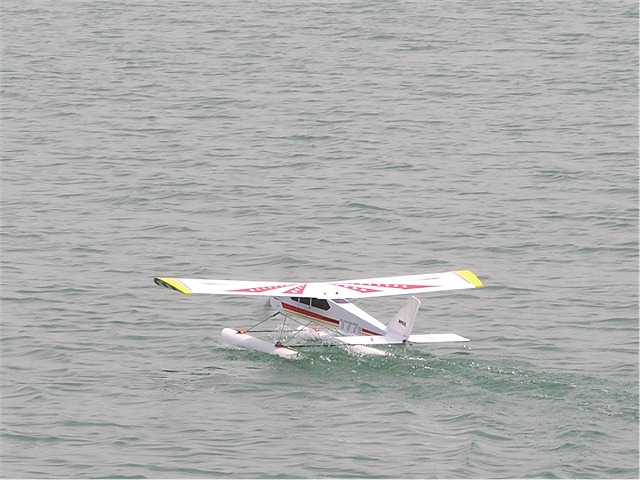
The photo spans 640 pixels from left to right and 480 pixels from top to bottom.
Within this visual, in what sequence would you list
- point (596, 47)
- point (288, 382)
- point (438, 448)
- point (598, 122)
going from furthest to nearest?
1. point (596, 47)
2. point (598, 122)
3. point (288, 382)
4. point (438, 448)

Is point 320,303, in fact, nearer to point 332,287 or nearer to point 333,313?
point 333,313

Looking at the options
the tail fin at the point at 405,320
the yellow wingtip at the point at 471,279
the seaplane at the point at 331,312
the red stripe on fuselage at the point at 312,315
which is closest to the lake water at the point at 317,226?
the seaplane at the point at 331,312

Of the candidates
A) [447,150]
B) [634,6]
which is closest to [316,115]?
[447,150]

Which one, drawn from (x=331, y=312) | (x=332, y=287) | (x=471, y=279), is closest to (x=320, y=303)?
(x=331, y=312)

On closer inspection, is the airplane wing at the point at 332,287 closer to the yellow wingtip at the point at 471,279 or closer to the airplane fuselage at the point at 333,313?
the yellow wingtip at the point at 471,279

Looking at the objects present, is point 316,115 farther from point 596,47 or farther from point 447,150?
point 596,47
